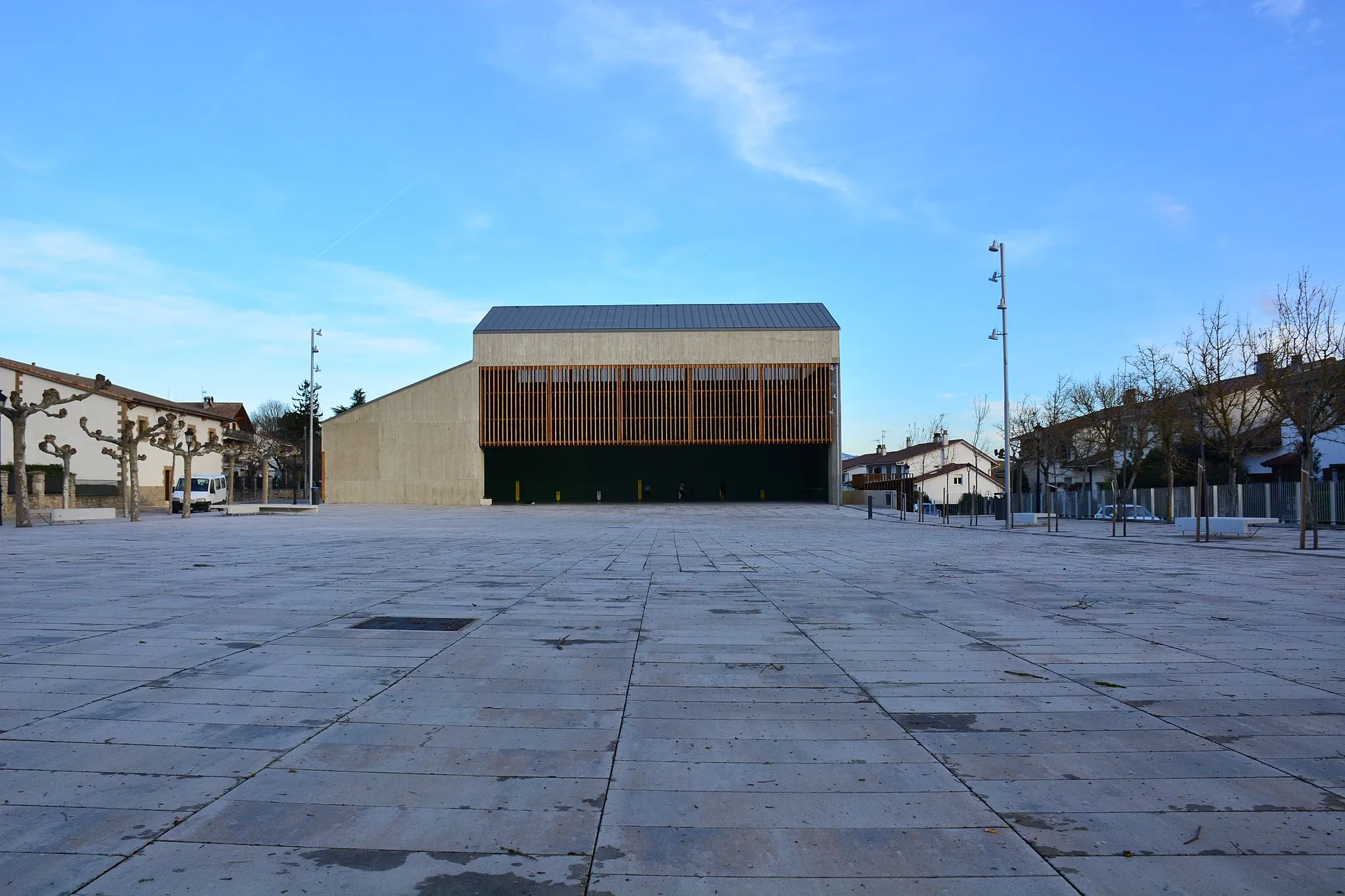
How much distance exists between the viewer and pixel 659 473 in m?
67.7

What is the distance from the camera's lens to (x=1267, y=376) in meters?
23.9

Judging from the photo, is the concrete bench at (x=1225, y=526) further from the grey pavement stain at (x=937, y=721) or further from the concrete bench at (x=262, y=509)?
the concrete bench at (x=262, y=509)

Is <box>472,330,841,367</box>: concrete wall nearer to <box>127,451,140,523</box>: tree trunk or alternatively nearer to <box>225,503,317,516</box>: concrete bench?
<box>225,503,317,516</box>: concrete bench

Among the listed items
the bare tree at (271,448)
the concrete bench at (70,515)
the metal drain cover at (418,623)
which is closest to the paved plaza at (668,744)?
the metal drain cover at (418,623)

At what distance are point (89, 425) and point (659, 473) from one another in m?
38.1

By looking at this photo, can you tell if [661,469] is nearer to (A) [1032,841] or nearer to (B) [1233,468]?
(B) [1233,468]

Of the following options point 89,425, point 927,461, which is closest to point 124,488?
point 89,425

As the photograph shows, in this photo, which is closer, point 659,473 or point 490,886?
point 490,886

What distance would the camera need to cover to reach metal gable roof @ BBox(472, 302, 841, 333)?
5591 cm

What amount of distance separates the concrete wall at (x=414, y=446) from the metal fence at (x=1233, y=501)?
33.3 metres

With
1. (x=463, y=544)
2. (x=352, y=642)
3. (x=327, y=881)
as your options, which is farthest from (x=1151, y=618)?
(x=463, y=544)

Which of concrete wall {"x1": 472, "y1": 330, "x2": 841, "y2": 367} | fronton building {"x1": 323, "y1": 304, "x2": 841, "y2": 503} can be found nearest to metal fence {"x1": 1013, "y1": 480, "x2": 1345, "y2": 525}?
fronton building {"x1": 323, "y1": 304, "x2": 841, "y2": 503}

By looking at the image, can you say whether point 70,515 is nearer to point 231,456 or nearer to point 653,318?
point 231,456

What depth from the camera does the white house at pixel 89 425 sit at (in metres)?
45.5
